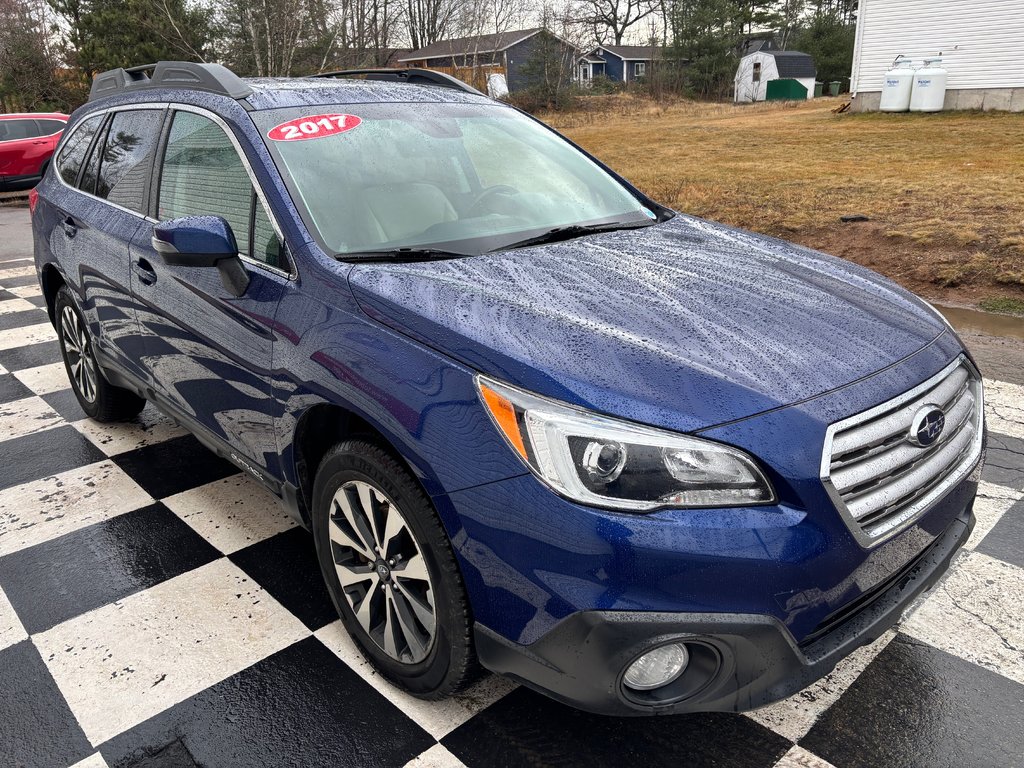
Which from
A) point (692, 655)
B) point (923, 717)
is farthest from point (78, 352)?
point (923, 717)

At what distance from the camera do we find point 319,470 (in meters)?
2.32

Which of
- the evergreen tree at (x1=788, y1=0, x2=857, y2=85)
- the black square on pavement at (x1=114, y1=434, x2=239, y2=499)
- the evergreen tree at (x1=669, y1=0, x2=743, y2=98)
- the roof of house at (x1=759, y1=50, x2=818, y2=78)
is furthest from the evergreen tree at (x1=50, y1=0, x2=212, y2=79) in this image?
the evergreen tree at (x1=788, y1=0, x2=857, y2=85)

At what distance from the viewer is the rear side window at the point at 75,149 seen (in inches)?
156

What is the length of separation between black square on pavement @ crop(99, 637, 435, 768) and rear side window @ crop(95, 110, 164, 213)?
2.01 metres

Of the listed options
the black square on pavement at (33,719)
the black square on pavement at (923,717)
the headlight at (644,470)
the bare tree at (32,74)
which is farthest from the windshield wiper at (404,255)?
the bare tree at (32,74)

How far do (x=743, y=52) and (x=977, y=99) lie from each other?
38178 millimetres

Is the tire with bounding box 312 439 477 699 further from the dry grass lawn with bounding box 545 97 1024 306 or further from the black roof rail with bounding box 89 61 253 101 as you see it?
the dry grass lawn with bounding box 545 97 1024 306

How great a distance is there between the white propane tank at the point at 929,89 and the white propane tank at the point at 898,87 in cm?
18

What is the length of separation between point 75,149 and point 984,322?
5.96m

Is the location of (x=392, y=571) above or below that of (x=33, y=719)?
above

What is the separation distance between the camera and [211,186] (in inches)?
111

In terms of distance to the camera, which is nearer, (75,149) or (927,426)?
(927,426)

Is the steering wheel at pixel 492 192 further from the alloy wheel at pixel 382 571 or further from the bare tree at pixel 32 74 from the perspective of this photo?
the bare tree at pixel 32 74

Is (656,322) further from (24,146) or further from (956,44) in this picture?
(956,44)
